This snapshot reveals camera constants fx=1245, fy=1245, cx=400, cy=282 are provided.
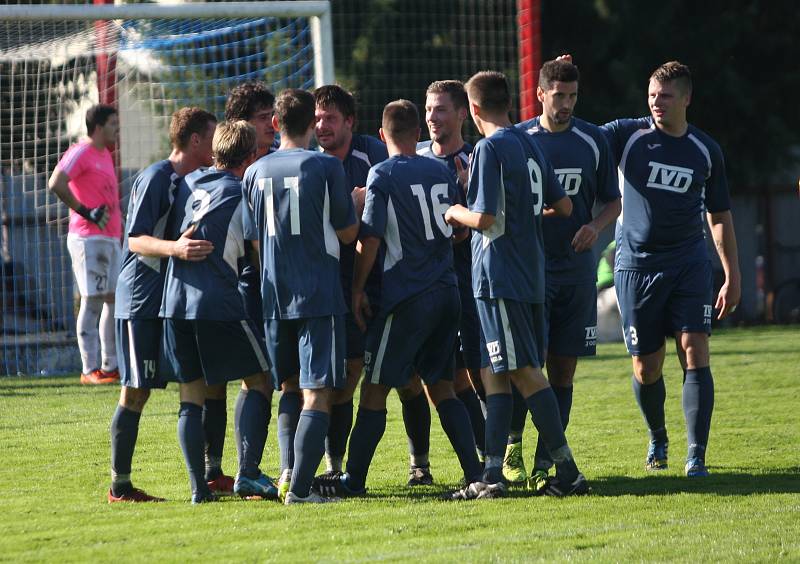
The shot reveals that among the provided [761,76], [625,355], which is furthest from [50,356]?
[761,76]

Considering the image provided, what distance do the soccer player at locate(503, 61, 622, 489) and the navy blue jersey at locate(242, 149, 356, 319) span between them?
1.38 meters

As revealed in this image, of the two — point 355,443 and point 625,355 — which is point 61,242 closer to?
point 625,355

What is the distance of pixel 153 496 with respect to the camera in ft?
21.8

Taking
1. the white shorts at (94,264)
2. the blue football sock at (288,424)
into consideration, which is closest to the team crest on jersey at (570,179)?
the blue football sock at (288,424)

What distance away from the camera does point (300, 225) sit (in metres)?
6.17

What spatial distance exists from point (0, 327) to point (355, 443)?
10382 mm

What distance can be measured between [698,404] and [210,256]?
2977 mm

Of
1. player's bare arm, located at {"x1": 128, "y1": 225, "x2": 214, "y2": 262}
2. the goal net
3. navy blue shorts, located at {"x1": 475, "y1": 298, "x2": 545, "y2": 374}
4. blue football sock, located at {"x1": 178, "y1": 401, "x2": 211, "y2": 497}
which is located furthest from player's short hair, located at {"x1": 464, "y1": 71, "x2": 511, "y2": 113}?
the goal net

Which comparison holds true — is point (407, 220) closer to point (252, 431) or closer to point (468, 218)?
point (468, 218)

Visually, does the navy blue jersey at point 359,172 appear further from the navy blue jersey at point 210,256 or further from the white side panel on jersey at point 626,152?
the white side panel on jersey at point 626,152

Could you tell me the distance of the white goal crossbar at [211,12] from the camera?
11734 millimetres

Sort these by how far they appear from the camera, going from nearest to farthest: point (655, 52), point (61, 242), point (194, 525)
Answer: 1. point (194, 525)
2. point (61, 242)
3. point (655, 52)

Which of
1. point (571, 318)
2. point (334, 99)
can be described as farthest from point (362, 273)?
point (571, 318)

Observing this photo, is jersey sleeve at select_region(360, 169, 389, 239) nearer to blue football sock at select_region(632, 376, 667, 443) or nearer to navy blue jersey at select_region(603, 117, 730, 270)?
navy blue jersey at select_region(603, 117, 730, 270)
